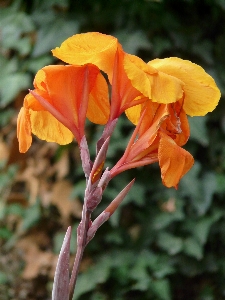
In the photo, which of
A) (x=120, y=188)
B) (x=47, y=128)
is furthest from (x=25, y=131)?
(x=120, y=188)

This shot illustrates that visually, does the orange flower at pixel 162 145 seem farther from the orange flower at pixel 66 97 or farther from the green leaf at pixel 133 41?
the green leaf at pixel 133 41

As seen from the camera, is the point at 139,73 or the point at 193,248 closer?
the point at 139,73

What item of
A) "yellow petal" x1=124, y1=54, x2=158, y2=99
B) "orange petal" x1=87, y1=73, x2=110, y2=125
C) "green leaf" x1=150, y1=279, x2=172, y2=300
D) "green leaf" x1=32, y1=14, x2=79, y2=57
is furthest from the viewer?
"green leaf" x1=32, y1=14, x2=79, y2=57

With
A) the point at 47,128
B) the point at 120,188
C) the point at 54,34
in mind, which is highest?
the point at 47,128

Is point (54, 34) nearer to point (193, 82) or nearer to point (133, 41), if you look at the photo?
point (133, 41)

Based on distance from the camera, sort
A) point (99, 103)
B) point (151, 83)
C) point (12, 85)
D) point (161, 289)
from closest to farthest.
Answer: point (151, 83) < point (99, 103) < point (161, 289) < point (12, 85)

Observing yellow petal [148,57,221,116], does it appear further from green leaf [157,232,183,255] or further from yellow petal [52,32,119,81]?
green leaf [157,232,183,255]

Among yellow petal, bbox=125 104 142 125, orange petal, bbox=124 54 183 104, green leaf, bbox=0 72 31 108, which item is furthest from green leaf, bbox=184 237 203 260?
orange petal, bbox=124 54 183 104
